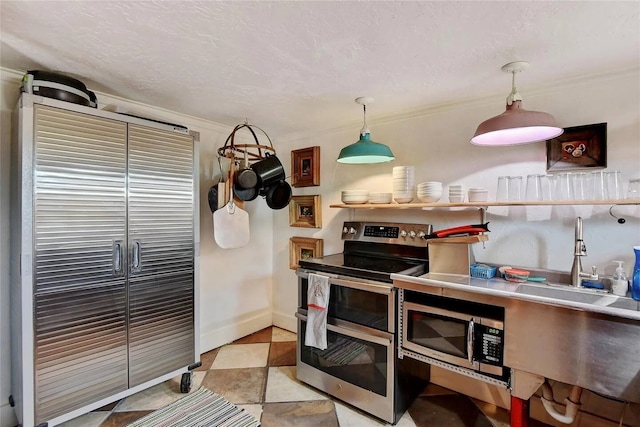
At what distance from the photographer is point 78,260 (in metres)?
1.80

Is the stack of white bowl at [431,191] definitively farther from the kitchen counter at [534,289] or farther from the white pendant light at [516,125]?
the kitchen counter at [534,289]

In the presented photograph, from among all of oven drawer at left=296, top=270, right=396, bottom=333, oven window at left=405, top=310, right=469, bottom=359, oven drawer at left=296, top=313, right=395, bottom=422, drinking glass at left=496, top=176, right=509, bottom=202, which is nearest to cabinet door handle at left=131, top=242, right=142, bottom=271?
oven drawer at left=296, top=313, right=395, bottom=422

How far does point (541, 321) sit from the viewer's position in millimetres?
1525

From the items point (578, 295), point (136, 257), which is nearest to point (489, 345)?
point (578, 295)

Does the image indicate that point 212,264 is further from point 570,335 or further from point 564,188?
point 564,188

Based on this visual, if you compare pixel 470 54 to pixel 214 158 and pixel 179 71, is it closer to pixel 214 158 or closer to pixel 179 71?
pixel 179 71

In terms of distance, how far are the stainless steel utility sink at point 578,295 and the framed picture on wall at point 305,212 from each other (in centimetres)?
184

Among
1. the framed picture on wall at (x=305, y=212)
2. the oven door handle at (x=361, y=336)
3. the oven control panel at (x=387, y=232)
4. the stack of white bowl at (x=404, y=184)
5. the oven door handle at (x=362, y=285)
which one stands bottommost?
the oven door handle at (x=361, y=336)

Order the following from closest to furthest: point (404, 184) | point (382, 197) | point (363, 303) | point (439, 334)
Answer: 1. point (439, 334)
2. point (363, 303)
3. point (404, 184)
4. point (382, 197)

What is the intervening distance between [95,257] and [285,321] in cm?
212

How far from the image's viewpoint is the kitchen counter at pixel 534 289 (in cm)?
139

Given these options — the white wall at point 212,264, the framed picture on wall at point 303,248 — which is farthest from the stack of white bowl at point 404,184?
the white wall at point 212,264

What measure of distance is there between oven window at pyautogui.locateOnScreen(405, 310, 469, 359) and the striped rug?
1144 millimetres

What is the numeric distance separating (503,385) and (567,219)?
1.08m
